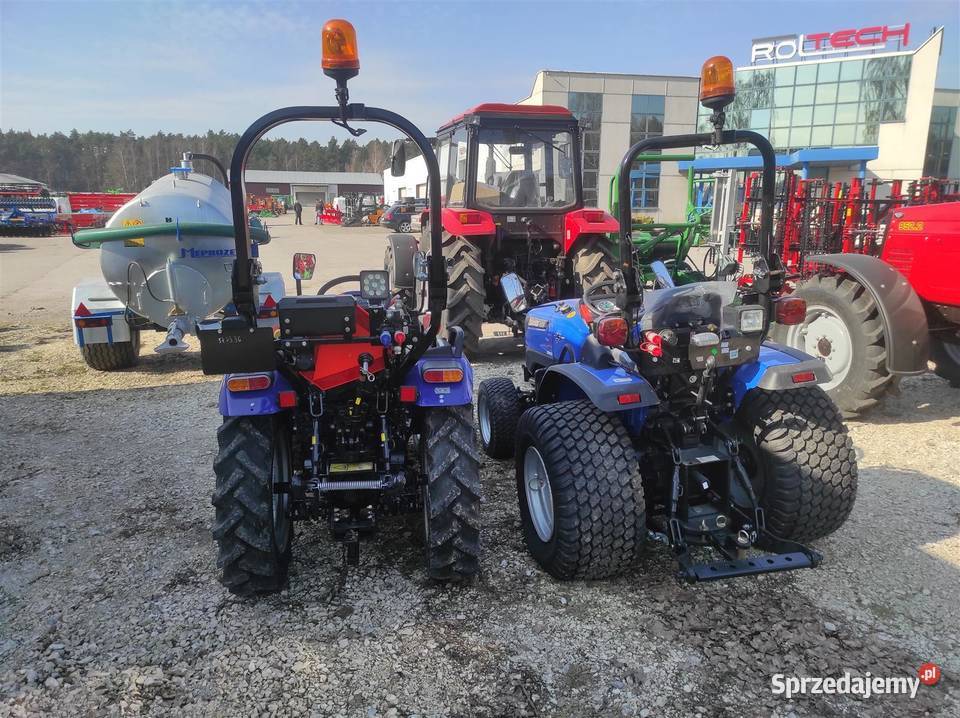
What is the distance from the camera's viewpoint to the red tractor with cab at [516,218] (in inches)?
256

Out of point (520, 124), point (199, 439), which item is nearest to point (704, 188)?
point (520, 124)

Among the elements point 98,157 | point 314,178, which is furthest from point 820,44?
point 98,157

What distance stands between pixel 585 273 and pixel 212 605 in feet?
15.8

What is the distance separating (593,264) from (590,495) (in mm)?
4246

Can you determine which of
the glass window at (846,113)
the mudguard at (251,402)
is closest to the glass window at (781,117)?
the glass window at (846,113)

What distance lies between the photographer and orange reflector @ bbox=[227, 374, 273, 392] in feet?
8.86

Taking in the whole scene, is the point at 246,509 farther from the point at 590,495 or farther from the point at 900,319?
the point at 900,319

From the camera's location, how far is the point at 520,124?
265 inches

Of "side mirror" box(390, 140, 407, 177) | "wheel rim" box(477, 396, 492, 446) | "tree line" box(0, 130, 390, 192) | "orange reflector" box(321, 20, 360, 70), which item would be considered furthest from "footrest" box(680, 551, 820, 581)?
"tree line" box(0, 130, 390, 192)

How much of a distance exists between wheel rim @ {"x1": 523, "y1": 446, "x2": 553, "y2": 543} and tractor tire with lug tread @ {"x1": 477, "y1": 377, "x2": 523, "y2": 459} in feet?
2.91

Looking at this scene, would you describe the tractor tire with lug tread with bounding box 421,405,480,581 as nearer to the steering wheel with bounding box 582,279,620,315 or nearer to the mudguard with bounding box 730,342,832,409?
the steering wheel with bounding box 582,279,620,315

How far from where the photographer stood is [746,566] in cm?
260

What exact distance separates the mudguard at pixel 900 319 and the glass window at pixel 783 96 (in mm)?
29327

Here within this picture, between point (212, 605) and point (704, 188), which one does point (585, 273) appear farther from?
point (704, 188)
